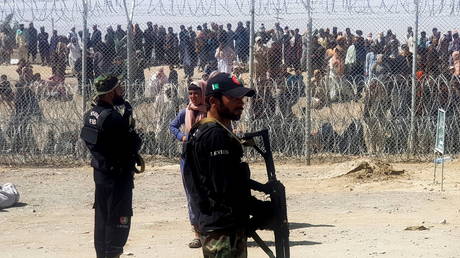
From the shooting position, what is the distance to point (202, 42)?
18.1 metres

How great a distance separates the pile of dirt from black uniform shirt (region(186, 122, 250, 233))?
855 centimetres

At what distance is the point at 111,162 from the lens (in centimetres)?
755

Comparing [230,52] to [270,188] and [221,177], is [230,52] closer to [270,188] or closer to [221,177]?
[270,188]

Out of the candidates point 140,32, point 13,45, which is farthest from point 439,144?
point 13,45

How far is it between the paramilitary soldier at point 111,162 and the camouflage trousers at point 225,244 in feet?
7.65

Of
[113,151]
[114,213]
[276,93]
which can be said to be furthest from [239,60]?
[114,213]

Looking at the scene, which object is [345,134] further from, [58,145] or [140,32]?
[140,32]

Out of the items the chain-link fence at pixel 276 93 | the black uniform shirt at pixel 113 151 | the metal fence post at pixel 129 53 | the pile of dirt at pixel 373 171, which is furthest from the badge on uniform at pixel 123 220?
the metal fence post at pixel 129 53

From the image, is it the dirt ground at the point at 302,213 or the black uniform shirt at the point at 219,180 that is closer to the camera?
the black uniform shirt at the point at 219,180

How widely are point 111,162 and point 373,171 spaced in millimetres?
6881

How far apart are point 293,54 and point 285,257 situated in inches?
478

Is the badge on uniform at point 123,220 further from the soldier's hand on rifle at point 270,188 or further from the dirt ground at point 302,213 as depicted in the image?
the soldier's hand on rifle at point 270,188

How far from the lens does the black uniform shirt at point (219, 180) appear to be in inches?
202

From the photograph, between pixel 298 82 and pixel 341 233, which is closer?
pixel 341 233
